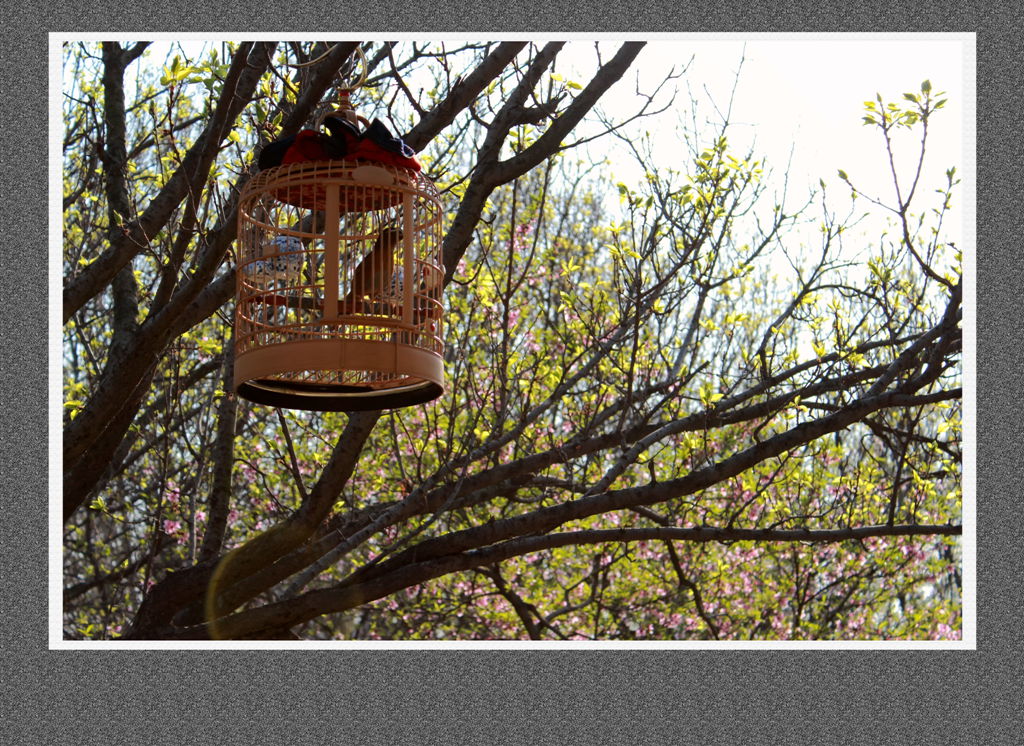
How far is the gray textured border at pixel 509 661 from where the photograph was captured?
306cm

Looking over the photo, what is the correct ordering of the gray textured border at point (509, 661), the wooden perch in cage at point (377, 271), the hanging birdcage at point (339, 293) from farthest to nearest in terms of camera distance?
the gray textured border at point (509, 661), the wooden perch in cage at point (377, 271), the hanging birdcage at point (339, 293)

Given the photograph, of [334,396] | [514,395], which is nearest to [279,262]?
[334,396]

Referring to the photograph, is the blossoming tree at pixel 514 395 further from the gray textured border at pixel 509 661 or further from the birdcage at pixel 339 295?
the birdcage at pixel 339 295

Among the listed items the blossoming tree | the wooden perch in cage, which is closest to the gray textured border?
the blossoming tree

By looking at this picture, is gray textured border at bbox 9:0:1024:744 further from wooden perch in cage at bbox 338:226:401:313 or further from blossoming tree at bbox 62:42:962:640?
wooden perch in cage at bbox 338:226:401:313

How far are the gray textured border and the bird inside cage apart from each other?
31.7 inches

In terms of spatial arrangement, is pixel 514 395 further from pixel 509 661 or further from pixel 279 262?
pixel 279 262

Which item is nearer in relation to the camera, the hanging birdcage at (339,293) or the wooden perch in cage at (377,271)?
the hanging birdcage at (339,293)

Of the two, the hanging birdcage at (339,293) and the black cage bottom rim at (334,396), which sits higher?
the hanging birdcage at (339,293)

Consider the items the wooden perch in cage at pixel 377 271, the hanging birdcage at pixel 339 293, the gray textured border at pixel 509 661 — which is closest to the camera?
the hanging birdcage at pixel 339 293

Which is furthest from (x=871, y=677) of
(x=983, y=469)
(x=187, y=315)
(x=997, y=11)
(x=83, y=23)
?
(x=83, y=23)

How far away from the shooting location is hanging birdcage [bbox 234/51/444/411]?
231 cm

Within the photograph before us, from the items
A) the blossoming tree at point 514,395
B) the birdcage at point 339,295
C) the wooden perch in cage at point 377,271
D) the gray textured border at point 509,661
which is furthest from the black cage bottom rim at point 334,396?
the gray textured border at point 509,661

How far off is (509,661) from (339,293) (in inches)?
46.6
